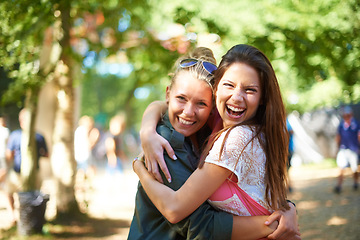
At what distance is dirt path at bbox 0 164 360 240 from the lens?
286 inches

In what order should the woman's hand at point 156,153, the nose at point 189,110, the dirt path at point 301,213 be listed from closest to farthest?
the woman's hand at point 156,153 < the nose at point 189,110 < the dirt path at point 301,213

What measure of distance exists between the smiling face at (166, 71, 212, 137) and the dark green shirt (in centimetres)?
7

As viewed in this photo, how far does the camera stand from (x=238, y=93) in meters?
1.96

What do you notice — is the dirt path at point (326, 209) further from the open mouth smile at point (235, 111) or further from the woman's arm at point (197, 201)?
the open mouth smile at point (235, 111)

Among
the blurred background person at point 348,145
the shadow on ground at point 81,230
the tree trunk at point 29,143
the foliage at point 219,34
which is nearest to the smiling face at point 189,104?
the foliage at point 219,34

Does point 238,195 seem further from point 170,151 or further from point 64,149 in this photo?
point 64,149

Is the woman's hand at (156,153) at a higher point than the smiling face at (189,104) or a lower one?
lower

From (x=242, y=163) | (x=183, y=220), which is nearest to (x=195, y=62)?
(x=242, y=163)

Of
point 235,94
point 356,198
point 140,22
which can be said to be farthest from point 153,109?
point 356,198

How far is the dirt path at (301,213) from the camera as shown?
23.9 feet

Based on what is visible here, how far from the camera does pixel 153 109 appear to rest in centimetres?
248

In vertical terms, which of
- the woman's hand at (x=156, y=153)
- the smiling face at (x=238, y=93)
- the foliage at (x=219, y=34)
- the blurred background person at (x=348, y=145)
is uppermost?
the foliage at (x=219, y=34)

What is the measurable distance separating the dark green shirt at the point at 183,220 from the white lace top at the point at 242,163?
73 millimetres

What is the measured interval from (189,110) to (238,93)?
0.29 meters
